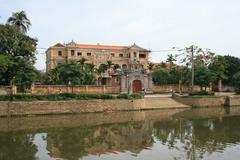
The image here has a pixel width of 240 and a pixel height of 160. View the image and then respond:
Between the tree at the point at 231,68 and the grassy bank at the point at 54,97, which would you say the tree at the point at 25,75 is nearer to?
the grassy bank at the point at 54,97

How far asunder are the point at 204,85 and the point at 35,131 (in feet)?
107

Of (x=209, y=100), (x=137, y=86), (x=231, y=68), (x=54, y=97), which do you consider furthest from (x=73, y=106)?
(x=231, y=68)

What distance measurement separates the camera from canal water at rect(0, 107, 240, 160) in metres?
16.9

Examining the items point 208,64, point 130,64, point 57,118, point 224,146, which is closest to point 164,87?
point 208,64

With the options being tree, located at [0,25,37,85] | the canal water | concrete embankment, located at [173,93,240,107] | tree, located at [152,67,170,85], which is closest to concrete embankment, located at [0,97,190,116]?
the canal water

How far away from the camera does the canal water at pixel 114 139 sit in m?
16.9

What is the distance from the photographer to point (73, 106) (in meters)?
37.1

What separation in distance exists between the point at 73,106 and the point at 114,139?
51.8 ft

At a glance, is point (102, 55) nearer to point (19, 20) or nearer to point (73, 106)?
point (19, 20)

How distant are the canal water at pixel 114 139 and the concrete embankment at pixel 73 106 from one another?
193cm

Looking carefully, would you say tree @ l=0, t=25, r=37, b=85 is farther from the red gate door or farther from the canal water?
the red gate door

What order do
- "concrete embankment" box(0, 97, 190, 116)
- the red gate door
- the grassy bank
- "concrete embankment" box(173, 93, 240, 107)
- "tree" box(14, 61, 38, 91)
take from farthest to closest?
1. the red gate door
2. "concrete embankment" box(173, 93, 240, 107)
3. "tree" box(14, 61, 38, 91)
4. the grassy bank
5. "concrete embankment" box(0, 97, 190, 116)

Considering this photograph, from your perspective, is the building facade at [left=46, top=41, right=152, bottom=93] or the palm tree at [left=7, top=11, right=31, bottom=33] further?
the building facade at [left=46, top=41, right=152, bottom=93]

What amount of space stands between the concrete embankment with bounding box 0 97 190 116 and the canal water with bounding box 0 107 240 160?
193 cm
